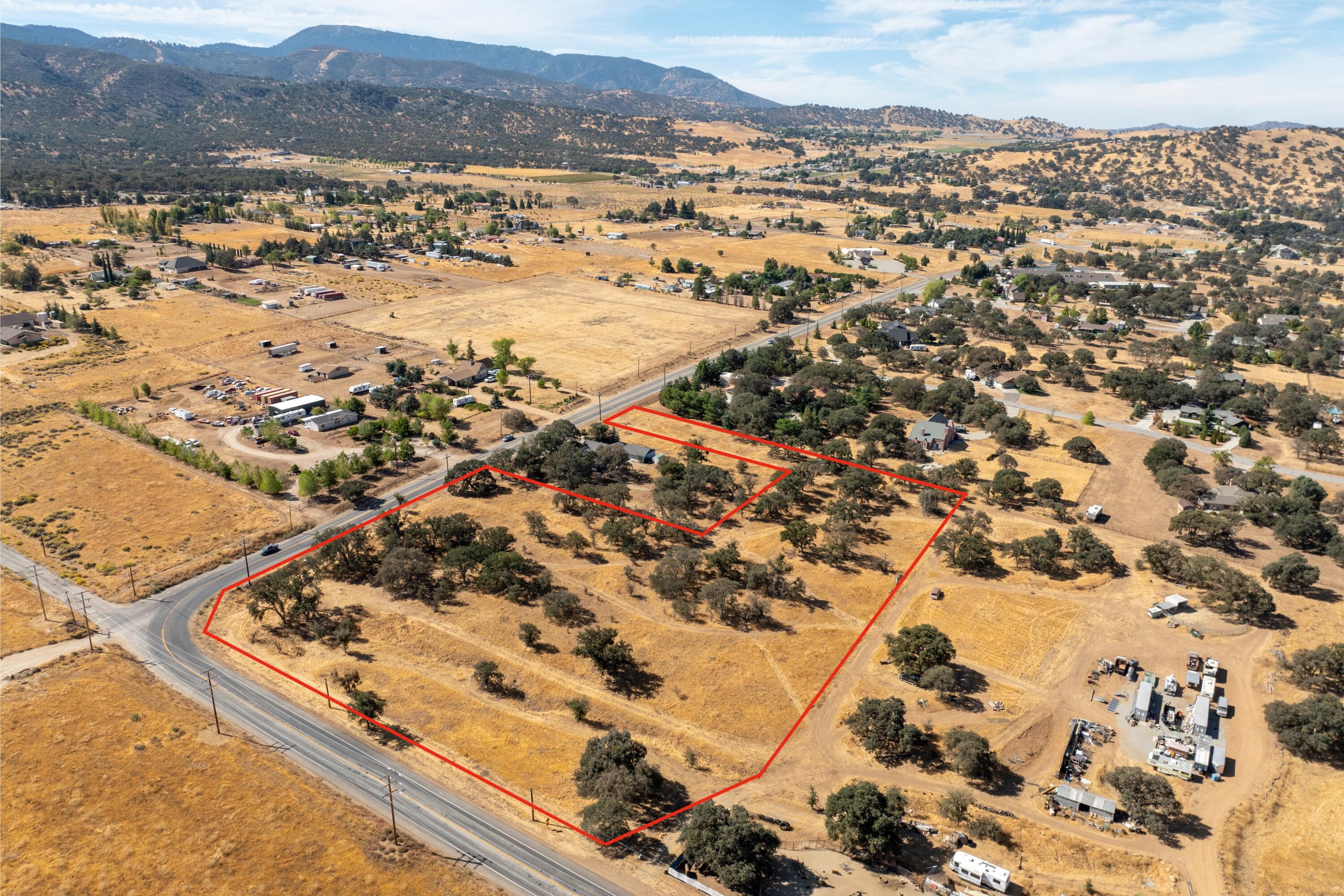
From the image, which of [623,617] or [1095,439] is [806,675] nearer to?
[623,617]

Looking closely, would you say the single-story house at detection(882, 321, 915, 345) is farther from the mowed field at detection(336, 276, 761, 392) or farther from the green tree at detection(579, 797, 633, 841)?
the green tree at detection(579, 797, 633, 841)

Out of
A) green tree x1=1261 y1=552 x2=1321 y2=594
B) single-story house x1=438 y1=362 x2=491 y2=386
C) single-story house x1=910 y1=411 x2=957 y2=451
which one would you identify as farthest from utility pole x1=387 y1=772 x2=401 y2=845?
green tree x1=1261 y1=552 x2=1321 y2=594

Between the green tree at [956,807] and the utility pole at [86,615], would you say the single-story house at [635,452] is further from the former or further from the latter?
the green tree at [956,807]

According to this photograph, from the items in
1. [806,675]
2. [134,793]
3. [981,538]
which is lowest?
[134,793]

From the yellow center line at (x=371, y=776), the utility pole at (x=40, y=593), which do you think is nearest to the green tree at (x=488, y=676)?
the yellow center line at (x=371, y=776)

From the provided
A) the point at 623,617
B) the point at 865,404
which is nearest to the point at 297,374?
the point at 623,617
